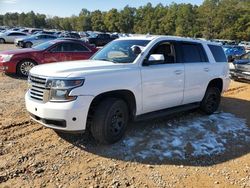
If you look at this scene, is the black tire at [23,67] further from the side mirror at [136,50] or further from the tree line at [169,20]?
the tree line at [169,20]

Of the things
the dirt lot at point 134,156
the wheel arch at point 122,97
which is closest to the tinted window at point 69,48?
the dirt lot at point 134,156

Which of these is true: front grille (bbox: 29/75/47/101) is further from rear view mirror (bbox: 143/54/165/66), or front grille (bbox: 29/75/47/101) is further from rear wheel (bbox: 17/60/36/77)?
rear wheel (bbox: 17/60/36/77)

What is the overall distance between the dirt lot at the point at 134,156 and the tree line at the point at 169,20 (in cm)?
7813

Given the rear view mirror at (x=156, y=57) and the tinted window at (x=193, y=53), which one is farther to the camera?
the tinted window at (x=193, y=53)

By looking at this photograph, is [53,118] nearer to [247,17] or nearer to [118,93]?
[118,93]

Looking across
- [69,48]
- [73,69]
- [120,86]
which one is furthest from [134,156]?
[69,48]

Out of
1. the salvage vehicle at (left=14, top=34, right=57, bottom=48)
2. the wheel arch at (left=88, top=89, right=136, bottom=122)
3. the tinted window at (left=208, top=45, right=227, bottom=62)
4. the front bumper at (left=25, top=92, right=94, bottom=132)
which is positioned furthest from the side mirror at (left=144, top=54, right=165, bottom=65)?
the salvage vehicle at (left=14, top=34, right=57, bottom=48)

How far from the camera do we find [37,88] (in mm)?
5055

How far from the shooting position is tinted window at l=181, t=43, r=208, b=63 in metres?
6.66

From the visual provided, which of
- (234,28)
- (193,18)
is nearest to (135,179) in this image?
(234,28)

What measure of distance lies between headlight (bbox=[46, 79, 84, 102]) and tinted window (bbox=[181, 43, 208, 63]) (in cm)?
282

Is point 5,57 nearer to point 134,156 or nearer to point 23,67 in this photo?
point 23,67

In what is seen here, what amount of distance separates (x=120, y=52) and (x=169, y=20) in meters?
97.0

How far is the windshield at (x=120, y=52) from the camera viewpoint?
570 cm
